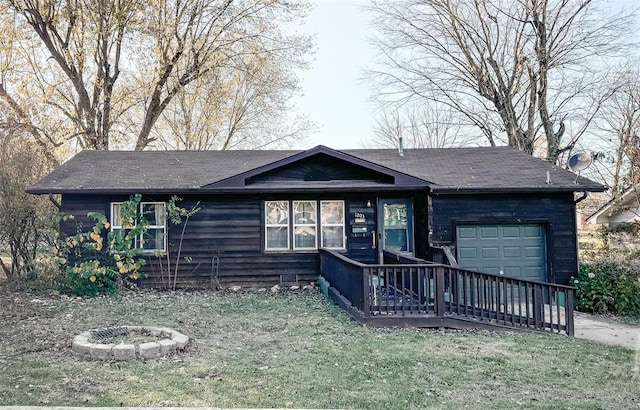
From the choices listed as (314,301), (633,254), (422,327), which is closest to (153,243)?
(314,301)

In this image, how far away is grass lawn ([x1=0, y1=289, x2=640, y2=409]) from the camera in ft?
14.3

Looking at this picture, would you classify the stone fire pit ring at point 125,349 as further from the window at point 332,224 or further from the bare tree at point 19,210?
the bare tree at point 19,210

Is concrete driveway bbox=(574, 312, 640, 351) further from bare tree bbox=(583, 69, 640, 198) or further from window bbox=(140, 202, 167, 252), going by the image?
bare tree bbox=(583, 69, 640, 198)

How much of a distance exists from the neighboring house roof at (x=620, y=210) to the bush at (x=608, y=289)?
5917 millimetres

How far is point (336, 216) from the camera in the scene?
12.0 metres

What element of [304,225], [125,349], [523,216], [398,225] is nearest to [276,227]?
[304,225]

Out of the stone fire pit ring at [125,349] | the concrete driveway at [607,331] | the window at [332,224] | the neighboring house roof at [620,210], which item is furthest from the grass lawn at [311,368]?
the neighboring house roof at [620,210]

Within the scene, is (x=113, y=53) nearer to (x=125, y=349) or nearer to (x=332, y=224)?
(x=332, y=224)

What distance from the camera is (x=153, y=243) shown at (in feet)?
38.4

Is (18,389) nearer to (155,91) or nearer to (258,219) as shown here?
(258,219)

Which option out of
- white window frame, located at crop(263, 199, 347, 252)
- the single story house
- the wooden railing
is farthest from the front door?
the wooden railing

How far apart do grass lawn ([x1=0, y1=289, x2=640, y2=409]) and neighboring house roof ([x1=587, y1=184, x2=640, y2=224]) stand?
1263 centimetres

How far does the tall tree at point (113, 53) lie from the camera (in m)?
18.0

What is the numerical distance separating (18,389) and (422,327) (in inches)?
213
